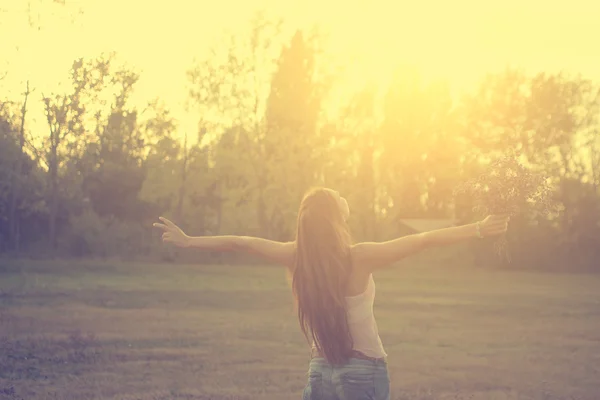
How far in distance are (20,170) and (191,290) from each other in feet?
82.1

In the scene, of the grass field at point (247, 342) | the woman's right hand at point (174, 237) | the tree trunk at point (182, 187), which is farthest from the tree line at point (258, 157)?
the woman's right hand at point (174, 237)

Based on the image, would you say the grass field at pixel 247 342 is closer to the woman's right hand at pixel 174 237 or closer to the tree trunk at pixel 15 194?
the woman's right hand at pixel 174 237

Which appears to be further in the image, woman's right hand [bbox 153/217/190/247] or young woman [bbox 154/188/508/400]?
woman's right hand [bbox 153/217/190/247]

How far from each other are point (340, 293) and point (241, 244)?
837 millimetres

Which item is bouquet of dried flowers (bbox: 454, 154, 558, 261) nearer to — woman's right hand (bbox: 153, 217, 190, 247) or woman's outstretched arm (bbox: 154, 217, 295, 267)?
woman's outstretched arm (bbox: 154, 217, 295, 267)

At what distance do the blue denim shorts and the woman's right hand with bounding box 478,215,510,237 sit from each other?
36.2 inches

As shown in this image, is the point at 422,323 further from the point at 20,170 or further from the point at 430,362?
the point at 20,170

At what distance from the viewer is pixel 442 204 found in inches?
2832

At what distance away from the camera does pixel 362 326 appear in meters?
4.61

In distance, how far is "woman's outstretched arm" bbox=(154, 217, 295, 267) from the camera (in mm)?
4875

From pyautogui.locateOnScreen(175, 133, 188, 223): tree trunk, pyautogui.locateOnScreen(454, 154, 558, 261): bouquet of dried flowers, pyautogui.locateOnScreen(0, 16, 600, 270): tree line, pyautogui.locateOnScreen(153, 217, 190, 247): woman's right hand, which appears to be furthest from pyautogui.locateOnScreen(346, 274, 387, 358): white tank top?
pyautogui.locateOnScreen(175, 133, 188, 223): tree trunk

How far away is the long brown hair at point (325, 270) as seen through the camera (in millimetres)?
4543

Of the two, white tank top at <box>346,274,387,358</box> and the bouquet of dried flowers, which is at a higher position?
the bouquet of dried flowers

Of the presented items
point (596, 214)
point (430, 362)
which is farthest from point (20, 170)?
point (430, 362)
